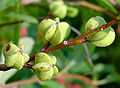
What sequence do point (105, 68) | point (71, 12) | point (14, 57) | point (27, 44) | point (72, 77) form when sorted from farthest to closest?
point (105, 68), point (72, 77), point (71, 12), point (27, 44), point (14, 57)

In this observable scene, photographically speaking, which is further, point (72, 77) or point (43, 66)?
point (72, 77)

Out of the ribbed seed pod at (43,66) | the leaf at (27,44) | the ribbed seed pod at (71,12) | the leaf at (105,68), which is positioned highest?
the ribbed seed pod at (71,12)

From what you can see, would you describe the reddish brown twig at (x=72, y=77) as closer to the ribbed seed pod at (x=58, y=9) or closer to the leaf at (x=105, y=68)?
the leaf at (x=105, y=68)

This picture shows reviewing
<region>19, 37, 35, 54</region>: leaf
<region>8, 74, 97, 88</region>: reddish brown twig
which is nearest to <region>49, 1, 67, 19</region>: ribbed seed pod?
<region>19, 37, 35, 54</region>: leaf

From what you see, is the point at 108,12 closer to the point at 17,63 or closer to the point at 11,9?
the point at 11,9

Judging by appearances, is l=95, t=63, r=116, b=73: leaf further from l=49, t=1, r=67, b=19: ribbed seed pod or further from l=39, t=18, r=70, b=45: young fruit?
l=39, t=18, r=70, b=45: young fruit

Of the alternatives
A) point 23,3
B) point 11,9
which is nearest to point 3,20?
point 11,9

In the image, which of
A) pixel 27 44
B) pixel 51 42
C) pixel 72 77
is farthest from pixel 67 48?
pixel 51 42

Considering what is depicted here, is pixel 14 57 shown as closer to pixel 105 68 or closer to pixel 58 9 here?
pixel 58 9

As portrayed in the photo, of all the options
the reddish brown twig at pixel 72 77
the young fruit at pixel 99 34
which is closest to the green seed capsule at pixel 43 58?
the young fruit at pixel 99 34
